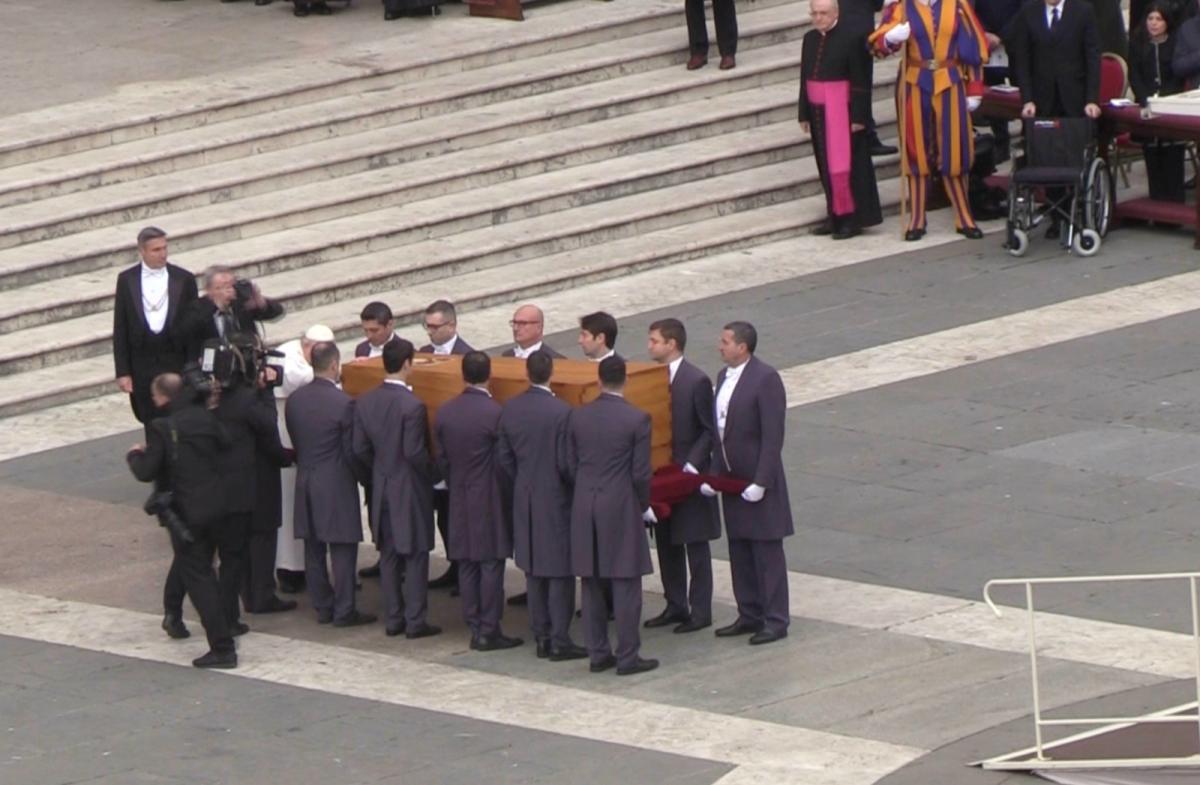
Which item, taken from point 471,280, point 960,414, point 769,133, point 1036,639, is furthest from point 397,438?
point 769,133

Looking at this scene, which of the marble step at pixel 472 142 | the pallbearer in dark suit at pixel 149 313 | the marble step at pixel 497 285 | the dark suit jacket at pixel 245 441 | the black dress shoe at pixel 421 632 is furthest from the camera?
the marble step at pixel 472 142

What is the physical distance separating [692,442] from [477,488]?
107cm

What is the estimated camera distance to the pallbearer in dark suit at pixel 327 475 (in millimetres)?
12938

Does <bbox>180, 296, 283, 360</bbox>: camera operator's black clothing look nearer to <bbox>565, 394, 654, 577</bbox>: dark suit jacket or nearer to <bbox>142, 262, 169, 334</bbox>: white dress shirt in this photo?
<bbox>142, 262, 169, 334</bbox>: white dress shirt

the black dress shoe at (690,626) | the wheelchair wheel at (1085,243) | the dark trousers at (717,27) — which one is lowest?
the black dress shoe at (690,626)

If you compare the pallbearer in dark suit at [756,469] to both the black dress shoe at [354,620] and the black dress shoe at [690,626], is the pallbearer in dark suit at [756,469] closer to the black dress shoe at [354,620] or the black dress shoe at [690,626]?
the black dress shoe at [690,626]

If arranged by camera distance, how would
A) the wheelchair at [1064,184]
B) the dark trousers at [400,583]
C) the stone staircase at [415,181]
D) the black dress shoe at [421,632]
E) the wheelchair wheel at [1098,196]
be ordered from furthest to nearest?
the wheelchair wheel at [1098,196], the wheelchair at [1064,184], the stone staircase at [415,181], the black dress shoe at [421,632], the dark trousers at [400,583]

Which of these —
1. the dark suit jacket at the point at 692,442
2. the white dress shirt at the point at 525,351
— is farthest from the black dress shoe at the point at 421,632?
the white dress shirt at the point at 525,351

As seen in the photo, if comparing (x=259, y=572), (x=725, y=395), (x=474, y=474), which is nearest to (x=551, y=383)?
(x=474, y=474)

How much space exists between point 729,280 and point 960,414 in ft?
12.5

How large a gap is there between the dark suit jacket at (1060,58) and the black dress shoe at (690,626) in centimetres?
808

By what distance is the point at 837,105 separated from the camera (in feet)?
65.2

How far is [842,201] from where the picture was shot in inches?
791

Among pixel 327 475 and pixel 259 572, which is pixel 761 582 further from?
pixel 259 572
